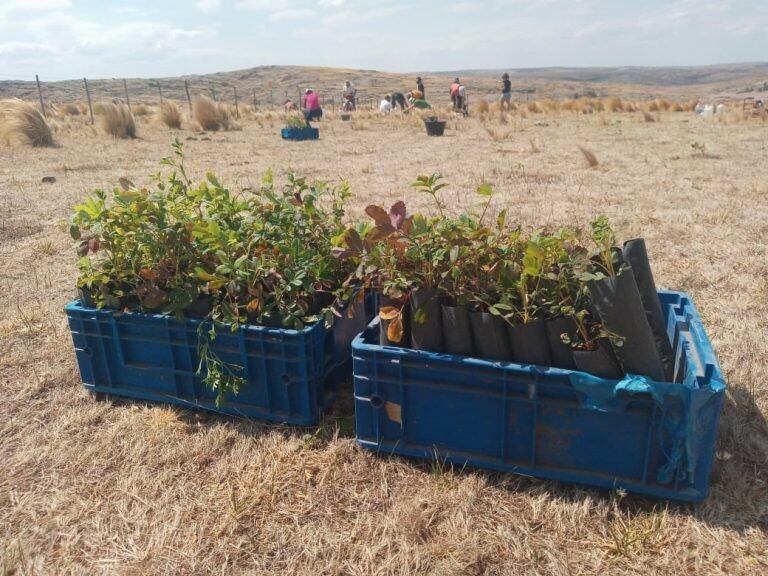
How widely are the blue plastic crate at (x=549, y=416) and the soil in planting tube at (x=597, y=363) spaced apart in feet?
0.26

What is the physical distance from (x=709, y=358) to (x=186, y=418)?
2129mm

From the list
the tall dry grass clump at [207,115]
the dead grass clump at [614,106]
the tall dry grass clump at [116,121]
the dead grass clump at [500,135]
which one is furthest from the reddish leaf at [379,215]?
the dead grass clump at [614,106]

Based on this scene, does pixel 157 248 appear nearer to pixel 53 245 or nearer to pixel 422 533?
pixel 422 533

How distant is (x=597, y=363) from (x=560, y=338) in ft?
0.49

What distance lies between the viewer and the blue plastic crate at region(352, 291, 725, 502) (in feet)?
6.48

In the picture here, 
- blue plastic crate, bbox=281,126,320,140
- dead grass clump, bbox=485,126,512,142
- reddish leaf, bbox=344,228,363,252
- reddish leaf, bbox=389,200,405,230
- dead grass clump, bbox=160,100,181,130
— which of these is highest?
reddish leaf, bbox=389,200,405,230

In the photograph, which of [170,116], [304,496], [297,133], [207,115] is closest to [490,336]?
[304,496]

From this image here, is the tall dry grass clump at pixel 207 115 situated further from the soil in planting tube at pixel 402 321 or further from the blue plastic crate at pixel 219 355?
the soil in planting tube at pixel 402 321

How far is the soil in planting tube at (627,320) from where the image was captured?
204 centimetres

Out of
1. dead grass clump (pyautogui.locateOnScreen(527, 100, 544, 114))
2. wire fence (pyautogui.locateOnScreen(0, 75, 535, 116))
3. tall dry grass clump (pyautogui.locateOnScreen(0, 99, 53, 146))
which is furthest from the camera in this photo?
wire fence (pyautogui.locateOnScreen(0, 75, 535, 116))

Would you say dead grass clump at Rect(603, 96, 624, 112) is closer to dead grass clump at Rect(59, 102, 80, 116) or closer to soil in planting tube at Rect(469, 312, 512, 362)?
dead grass clump at Rect(59, 102, 80, 116)

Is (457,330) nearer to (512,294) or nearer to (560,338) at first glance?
(512,294)

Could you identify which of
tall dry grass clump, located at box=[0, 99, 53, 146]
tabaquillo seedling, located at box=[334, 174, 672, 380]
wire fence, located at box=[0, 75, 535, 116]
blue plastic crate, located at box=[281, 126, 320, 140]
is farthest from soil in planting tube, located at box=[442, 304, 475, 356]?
wire fence, located at box=[0, 75, 535, 116]

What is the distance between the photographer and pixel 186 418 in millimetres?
2748
